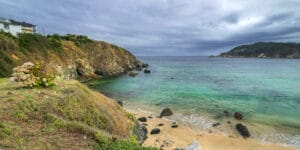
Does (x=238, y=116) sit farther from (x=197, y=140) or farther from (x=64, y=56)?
(x=64, y=56)

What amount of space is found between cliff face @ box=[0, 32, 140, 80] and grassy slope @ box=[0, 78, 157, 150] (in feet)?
49.9

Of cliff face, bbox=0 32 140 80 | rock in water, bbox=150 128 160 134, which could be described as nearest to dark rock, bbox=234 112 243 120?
rock in water, bbox=150 128 160 134

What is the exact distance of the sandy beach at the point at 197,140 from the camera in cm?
1127

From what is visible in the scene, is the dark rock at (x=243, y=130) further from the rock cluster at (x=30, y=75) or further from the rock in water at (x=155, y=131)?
the rock cluster at (x=30, y=75)

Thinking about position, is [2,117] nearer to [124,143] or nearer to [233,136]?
[124,143]

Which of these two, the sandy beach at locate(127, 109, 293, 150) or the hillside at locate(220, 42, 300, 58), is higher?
the hillside at locate(220, 42, 300, 58)

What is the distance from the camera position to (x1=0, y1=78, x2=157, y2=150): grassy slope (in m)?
5.30

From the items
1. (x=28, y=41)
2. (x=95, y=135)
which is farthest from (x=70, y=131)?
(x=28, y=41)

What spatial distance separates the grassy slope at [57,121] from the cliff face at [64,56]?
15.2 m

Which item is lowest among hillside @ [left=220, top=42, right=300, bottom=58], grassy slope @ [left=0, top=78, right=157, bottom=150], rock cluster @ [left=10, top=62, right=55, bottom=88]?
grassy slope @ [left=0, top=78, right=157, bottom=150]

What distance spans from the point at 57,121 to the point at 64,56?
36247 mm

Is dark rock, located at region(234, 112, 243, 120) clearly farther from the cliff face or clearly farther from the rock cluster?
the cliff face

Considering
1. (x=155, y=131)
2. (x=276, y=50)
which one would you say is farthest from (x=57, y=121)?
(x=276, y=50)

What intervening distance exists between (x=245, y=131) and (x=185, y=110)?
6.34 metres
